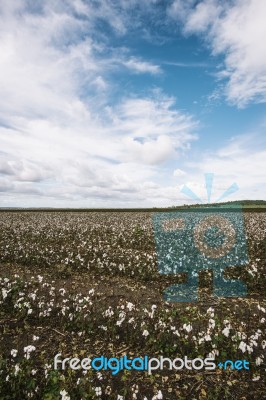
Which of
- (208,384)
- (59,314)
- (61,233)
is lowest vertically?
(208,384)

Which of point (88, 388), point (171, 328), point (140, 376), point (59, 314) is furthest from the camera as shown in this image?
point (59, 314)

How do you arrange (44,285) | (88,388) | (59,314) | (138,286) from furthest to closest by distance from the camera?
1. (138,286)
2. (44,285)
3. (59,314)
4. (88,388)

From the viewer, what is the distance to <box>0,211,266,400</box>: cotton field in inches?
220

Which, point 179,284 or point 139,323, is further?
point 179,284

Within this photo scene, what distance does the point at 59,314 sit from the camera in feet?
27.3

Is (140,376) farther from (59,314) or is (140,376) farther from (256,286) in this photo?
(256,286)

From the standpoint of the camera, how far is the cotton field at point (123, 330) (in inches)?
220

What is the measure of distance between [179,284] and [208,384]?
481 cm

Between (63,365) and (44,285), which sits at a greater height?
(44,285)

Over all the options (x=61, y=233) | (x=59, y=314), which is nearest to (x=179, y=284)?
(x=59, y=314)

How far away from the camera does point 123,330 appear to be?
750 cm

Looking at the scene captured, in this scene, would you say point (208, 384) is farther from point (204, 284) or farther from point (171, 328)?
point (204, 284)

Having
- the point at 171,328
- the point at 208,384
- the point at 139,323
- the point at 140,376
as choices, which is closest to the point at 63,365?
the point at 140,376

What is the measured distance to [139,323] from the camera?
24.5 feet
